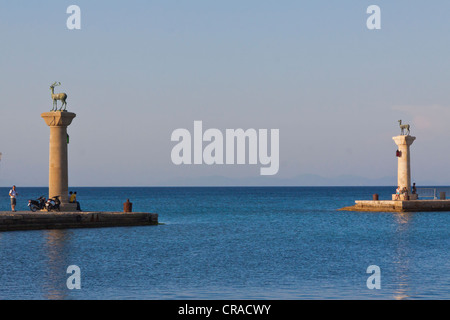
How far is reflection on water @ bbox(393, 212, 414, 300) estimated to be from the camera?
27875 mm

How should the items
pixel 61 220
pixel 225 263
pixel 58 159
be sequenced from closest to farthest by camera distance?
pixel 225 263
pixel 61 220
pixel 58 159

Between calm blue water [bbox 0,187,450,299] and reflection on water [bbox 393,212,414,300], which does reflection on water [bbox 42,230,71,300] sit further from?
reflection on water [bbox 393,212,414,300]

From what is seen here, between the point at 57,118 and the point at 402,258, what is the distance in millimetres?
27524

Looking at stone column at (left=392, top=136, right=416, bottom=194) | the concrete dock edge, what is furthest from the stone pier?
the concrete dock edge

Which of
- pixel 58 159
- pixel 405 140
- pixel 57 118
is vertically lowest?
pixel 58 159

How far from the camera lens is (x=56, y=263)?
121 feet

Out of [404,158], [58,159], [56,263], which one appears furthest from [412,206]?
[56,263]

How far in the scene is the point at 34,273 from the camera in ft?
108

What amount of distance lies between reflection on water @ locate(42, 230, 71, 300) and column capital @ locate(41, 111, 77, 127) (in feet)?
26.7

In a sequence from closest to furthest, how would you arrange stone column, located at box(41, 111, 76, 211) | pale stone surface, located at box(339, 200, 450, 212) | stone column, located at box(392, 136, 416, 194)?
stone column, located at box(41, 111, 76, 211)
stone column, located at box(392, 136, 416, 194)
pale stone surface, located at box(339, 200, 450, 212)

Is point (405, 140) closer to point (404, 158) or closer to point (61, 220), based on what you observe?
point (404, 158)

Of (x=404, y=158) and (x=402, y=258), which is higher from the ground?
(x=404, y=158)
